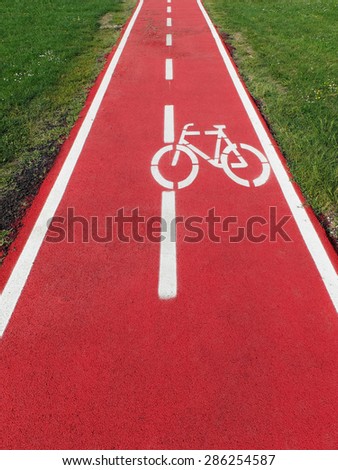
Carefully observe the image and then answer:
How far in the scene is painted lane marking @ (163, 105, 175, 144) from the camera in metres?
6.91

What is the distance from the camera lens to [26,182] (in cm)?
578

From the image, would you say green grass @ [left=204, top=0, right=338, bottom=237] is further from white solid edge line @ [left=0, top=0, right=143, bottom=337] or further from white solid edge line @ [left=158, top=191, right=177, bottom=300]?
white solid edge line @ [left=0, top=0, right=143, bottom=337]

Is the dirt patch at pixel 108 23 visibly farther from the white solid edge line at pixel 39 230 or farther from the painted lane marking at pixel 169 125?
the painted lane marking at pixel 169 125

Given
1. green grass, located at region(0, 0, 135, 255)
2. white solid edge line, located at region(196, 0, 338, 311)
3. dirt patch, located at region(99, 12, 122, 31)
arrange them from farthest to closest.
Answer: dirt patch, located at region(99, 12, 122, 31)
green grass, located at region(0, 0, 135, 255)
white solid edge line, located at region(196, 0, 338, 311)

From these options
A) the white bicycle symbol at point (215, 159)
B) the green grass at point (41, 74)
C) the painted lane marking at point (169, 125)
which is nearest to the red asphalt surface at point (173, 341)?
the white bicycle symbol at point (215, 159)

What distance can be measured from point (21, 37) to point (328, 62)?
36.0 ft

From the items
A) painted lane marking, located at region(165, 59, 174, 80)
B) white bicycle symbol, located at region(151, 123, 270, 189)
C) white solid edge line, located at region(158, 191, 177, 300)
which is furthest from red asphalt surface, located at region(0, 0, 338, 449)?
painted lane marking, located at region(165, 59, 174, 80)

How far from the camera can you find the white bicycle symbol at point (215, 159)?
576cm

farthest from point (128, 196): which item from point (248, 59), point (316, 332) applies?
point (248, 59)

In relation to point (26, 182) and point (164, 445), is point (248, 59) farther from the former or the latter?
point (164, 445)

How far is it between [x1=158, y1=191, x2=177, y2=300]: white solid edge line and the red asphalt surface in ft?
0.31

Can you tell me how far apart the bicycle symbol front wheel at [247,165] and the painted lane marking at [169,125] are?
126 centimetres

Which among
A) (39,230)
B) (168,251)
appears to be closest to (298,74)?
(168,251)

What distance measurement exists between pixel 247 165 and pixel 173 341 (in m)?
3.84
